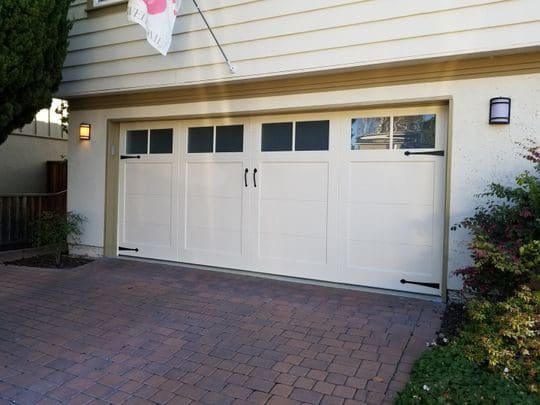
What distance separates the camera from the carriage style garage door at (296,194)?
480 cm

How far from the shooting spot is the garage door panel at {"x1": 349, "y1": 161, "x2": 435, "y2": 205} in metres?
4.75

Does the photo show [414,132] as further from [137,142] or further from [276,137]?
[137,142]

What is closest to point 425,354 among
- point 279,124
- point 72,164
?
point 279,124

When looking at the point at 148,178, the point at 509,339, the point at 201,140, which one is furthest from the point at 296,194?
the point at 509,339

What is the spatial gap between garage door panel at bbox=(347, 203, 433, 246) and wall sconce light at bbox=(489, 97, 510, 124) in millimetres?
1063

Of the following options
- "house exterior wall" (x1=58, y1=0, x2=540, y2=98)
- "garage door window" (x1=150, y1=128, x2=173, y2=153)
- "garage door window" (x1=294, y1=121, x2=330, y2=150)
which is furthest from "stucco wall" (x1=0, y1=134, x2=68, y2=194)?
"garage door window" (x1=294, y1=121, x2=330, y2=150)

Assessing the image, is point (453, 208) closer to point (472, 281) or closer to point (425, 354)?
point (472, 281)

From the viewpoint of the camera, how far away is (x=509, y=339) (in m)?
3.04

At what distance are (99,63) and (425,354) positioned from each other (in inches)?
214

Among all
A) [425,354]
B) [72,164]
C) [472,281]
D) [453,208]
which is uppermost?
[72,164]

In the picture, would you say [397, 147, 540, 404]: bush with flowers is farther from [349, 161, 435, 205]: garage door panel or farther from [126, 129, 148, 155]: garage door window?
[126, 129, 148, 155]: garage door window

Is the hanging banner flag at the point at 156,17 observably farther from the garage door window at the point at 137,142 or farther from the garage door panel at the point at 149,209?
the garage door panel at the point at 149,209

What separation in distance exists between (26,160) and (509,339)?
10184 millimetres

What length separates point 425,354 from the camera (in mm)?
3223
